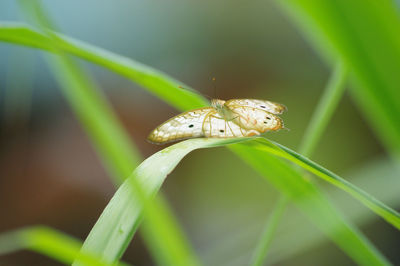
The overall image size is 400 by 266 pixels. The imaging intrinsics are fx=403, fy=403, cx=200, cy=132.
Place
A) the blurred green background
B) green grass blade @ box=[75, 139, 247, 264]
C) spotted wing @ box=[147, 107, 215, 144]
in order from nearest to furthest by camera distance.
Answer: green grass blade @ box=[75, 139, 247, 264] → spotted wing @ box=[147, 107, 215, 144] → the blurred green background

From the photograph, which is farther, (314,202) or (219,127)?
(219,127)

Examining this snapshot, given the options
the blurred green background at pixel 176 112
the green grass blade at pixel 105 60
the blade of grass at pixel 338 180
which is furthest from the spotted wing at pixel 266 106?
the blurred green background at pixel 176 112

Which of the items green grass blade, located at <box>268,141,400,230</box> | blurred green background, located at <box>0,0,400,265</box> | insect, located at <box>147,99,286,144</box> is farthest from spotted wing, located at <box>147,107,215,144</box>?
blurred green background, located at <box>0,0,400,265</box>

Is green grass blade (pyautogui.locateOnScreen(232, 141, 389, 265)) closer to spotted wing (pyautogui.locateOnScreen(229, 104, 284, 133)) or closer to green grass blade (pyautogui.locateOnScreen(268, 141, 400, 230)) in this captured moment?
green grass blade (pyautogui.locateOnScreen(268, 141, 400, 230))

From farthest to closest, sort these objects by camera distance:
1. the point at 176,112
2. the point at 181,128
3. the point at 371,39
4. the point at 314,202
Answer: the point at 176,112 → the point at 181,128 → the point at 314,202 → the point at 371,39

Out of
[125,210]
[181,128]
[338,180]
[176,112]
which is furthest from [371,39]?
[176,112]

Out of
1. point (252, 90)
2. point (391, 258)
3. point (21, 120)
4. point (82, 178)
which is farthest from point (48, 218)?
point (391, 258)

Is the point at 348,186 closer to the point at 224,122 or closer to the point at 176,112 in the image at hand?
the point at 224,122
